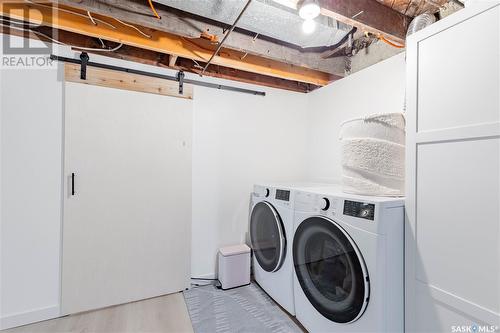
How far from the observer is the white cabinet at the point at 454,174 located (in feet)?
3.09

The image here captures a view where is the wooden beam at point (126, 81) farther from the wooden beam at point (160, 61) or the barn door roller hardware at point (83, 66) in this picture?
the wooden beam at point (160, 61)

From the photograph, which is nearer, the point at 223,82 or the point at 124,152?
the point at 124,152

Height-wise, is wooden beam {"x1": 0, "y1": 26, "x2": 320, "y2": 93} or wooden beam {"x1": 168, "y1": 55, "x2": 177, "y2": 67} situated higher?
wooden beam {"x1": 0, "y1": 26, "x2": 320, "y2": 93}

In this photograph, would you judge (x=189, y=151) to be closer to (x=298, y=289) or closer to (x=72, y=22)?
(x=72, y=22)

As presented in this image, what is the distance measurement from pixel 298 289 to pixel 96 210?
177 centimetres

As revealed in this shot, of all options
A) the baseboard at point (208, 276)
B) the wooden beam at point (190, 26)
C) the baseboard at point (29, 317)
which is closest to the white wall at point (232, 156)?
the baseboard at point (208, 276)

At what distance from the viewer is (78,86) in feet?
6.19

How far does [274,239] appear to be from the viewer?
202 centimetres

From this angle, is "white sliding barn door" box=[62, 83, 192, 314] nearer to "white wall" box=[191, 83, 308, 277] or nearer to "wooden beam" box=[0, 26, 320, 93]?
"white wall" box=[191, 83, 308, 277]

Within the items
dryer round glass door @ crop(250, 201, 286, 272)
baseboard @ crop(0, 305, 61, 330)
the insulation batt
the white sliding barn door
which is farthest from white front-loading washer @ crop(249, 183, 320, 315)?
baseboard @ crop(0, 305, 61, 330)

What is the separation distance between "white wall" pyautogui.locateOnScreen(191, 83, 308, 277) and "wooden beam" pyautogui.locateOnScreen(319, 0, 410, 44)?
1.25 metres

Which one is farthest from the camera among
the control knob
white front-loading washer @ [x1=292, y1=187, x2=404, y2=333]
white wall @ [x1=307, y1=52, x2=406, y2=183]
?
white wall @ [x1=307, y1=52, x2=406, y2=183]

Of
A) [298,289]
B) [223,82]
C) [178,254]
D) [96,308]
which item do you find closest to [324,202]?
[298,289]

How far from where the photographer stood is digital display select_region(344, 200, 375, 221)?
122cm
